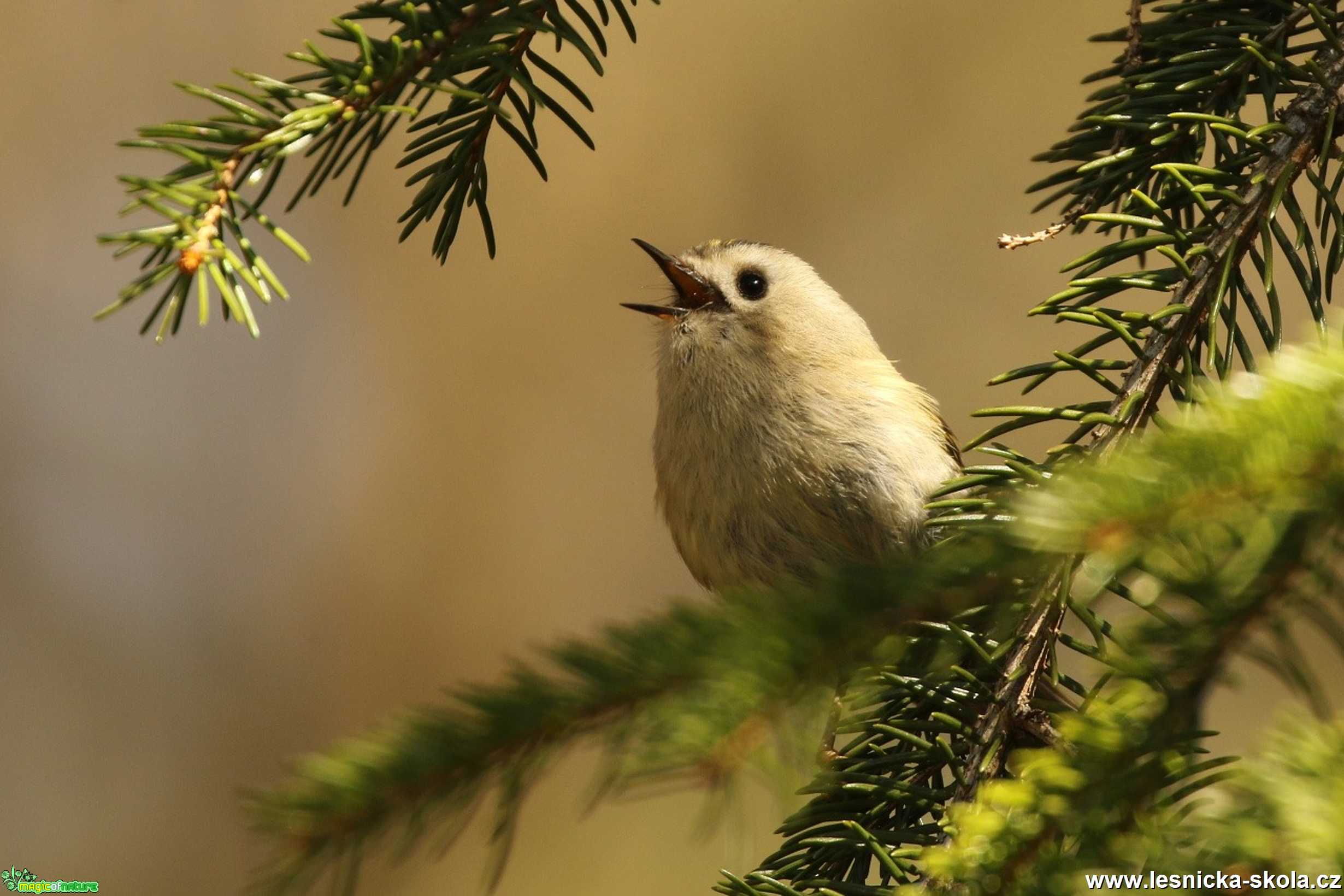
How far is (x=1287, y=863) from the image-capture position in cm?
45

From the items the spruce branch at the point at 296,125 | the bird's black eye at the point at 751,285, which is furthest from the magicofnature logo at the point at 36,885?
the spruce branch at the point at 296,125

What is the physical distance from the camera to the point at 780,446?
1.43 meters

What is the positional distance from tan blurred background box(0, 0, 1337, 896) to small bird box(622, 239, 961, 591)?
1216mm

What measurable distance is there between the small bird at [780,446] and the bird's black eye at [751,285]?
0.04 metres

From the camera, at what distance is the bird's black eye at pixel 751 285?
5.72 ft

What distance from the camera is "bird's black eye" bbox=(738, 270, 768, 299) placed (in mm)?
1742

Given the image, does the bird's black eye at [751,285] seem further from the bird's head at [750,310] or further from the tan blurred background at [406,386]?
the tan blurred background at [406,386]

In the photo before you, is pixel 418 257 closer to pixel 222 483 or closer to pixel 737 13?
pixel 222 483

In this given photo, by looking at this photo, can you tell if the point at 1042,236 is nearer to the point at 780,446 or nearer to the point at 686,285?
the point at 780,446

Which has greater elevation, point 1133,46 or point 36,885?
point 1133,46

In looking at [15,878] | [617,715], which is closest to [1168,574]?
[617,715]

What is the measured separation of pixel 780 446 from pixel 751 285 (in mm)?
411

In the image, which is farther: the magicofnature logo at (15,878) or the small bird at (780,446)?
the magicofnature logo at (15,878)

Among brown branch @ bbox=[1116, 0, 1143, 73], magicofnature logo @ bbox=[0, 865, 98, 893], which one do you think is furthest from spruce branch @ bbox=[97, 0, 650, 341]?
magicofnature logo @ bbox=[0, 865, 98, 893]
